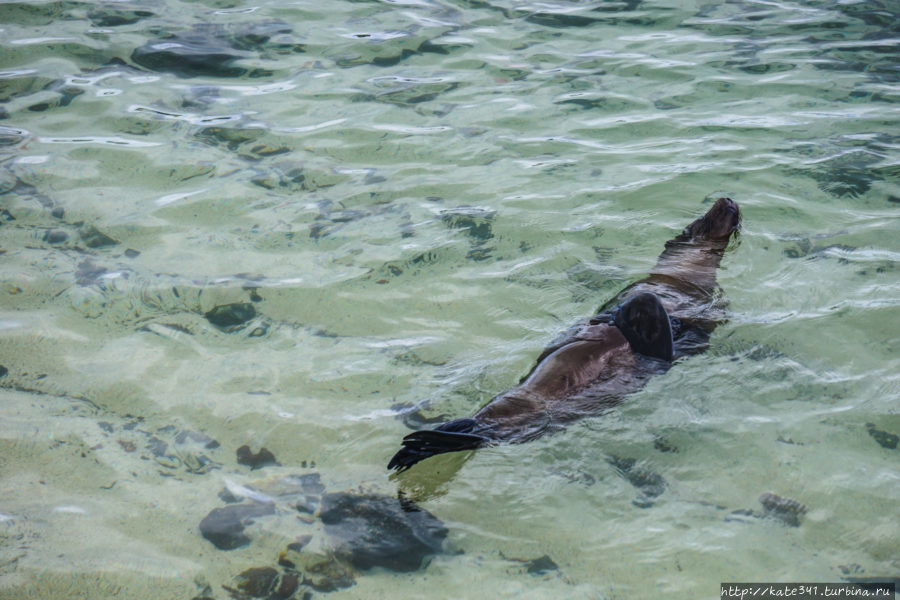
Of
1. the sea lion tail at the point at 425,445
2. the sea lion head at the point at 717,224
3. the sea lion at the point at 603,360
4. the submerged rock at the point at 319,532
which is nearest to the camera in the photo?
the submerged rock at the point at 319,532

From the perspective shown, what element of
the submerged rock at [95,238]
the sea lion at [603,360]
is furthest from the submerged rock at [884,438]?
the submerged rock at [95,238]

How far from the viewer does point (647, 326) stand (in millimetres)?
4109

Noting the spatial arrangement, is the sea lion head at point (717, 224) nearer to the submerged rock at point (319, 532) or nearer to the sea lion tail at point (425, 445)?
the sea lion tail at point (425, 445)

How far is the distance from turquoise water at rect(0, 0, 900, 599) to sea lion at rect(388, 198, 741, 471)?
111 mm

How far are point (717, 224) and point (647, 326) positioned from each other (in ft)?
5.66

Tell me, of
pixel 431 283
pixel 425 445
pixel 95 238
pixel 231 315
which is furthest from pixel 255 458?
pixel 95 238

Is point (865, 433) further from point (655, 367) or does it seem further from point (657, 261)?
point (657, 261)

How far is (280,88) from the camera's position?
8188 mm

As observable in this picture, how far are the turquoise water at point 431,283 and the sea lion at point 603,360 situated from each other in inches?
4.4

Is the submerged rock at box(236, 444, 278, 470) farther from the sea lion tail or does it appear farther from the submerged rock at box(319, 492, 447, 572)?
the sea lion tail

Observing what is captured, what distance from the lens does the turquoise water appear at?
3273 mm

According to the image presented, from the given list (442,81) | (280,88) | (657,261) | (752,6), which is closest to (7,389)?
(657,261)

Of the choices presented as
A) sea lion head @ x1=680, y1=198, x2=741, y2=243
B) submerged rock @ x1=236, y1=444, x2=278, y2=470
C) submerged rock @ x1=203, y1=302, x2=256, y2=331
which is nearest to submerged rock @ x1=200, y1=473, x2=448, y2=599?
submerged rock @ x1=236, y1=444, x2=278, y2=470

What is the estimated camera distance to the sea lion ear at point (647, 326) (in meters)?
4.11
